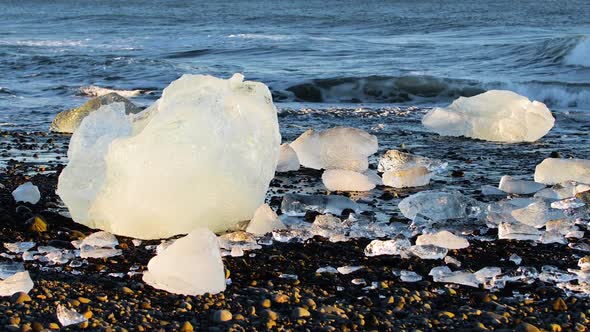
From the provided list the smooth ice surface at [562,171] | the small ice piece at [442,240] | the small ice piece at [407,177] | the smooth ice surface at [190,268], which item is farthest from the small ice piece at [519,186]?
the smooth ice surface at [190,268]

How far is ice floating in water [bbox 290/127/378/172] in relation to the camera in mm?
6004

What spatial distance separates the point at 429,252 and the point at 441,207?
2.55 feet

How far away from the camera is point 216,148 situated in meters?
4.46

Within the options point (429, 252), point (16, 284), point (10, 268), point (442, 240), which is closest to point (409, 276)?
point (429, 252)

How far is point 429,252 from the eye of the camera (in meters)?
4.00

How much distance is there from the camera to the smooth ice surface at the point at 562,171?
5.51m

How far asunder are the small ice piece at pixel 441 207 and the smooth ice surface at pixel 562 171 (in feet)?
3.16

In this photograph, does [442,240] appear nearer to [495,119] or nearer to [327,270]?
[327,270]

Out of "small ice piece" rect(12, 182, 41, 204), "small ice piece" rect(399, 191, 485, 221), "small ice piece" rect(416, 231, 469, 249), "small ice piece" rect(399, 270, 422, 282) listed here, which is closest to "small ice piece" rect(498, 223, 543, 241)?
"small ice piece" rect(416, 231, 469, 249)

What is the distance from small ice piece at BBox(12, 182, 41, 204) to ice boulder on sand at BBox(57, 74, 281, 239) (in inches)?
15.2

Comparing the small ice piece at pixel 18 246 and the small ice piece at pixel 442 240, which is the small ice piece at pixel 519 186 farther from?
the small ice piece at pixel 18 246

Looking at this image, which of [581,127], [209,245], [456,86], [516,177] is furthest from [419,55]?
[209,245]

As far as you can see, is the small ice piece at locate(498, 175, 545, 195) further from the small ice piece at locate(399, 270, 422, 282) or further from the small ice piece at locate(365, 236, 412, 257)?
the small ice piece at locate(399, 270, 422, 282)

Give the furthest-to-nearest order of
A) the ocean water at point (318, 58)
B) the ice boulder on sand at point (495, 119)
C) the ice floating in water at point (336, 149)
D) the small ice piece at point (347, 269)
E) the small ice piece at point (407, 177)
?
the ocean water at point (318, 58)
the ice boulder on sand at point (495, 119)
the ice floating in water at point (336, 149)
the small ice piece at point (407, 177)
the small ice piece at point (347, 269)
